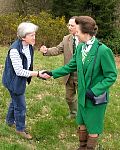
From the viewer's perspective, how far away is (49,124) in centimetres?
734

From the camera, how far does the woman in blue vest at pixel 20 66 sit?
6.00m

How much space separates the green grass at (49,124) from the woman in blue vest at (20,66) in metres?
0.45

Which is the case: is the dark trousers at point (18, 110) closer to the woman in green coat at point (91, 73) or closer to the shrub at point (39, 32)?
the woman in green coat at point (91, 73)

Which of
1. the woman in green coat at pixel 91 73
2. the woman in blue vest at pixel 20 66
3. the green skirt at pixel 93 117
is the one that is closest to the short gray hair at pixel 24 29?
the woman in blue vest at pixel 20 66

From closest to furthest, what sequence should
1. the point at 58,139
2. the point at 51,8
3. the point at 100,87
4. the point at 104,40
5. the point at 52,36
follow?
the point at 100,87 < the point at 58,139 < the point at 52,36 < the point at 104,40 < the point at 51,8

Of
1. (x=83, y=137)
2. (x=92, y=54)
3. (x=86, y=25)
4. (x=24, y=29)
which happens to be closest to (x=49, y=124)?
(x=83, y=137)

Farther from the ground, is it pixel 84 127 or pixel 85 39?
pixel 85 39

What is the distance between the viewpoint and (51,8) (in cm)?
2514

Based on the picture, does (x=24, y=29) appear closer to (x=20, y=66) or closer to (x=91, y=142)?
(x=20, y=66)

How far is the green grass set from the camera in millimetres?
6707

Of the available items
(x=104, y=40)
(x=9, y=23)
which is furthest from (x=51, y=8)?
(x=9, y=23)

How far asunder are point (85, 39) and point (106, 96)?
0.86m

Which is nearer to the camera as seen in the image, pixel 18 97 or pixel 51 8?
pixel 18 97

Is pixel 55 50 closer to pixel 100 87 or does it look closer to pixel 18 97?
pixel 18 97
